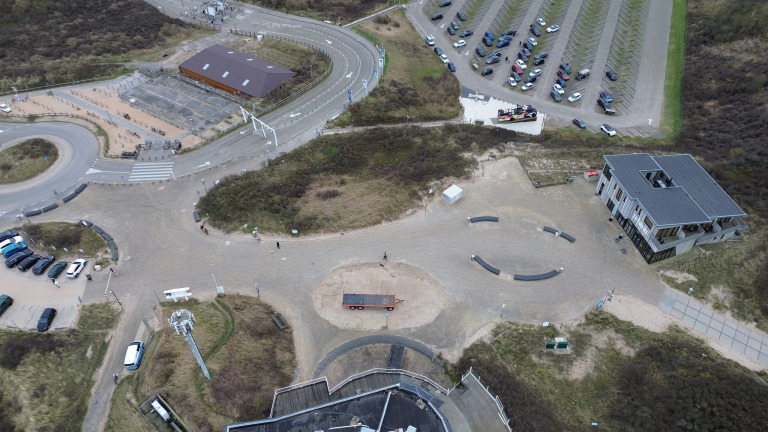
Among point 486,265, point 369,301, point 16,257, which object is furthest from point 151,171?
point 486,265

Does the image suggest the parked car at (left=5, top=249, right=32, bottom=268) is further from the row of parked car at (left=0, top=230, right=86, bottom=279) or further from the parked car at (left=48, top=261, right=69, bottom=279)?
the parked car at (left=48, top=261, right=69, bottom=279)

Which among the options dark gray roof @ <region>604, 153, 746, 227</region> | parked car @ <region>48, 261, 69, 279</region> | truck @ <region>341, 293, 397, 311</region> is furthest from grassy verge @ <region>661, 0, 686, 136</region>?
parked car @ <region>48, 261, 69, 279</region>

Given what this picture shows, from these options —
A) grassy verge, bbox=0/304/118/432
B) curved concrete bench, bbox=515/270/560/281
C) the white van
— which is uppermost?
curved concrete bench, bbox=515/270/560/281

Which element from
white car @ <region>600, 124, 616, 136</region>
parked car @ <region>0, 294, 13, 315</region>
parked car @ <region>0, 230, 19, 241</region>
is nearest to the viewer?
parked car @ <region>0, 294, 13, 315</region>

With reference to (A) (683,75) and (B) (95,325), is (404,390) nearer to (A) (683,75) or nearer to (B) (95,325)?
(B) (95,325)

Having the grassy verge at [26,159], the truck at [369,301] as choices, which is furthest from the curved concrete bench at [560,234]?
the grassy verge at [26,159]

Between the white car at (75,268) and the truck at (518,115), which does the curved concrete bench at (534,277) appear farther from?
the white car at (75,268)

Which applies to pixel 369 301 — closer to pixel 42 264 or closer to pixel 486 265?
pixel 486 265
